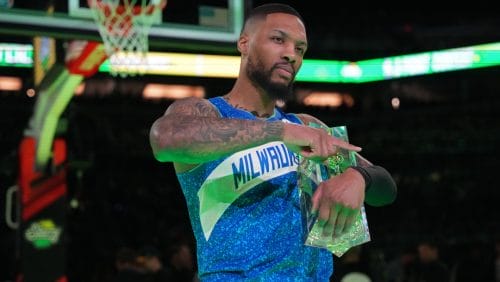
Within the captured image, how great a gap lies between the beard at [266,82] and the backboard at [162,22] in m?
5.47

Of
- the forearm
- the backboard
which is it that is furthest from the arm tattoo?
the backboard

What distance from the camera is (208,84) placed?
23984 mm

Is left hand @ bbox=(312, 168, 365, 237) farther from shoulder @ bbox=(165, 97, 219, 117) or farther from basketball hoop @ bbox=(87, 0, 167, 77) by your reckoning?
basketball hoop @ bbox=(87, 0, 167, 77)

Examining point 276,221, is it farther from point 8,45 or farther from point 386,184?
point 8,45

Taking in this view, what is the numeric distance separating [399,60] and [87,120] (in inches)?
302

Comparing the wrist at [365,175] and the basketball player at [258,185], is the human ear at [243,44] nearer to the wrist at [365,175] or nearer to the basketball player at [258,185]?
the basketball player at [258,185]

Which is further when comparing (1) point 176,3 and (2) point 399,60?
(2) point 399,60

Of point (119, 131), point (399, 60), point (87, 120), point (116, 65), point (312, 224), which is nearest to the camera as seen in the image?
point (312, 224)

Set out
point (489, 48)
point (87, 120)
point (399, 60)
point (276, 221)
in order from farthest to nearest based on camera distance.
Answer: point (87, 120)
point (399, 60)
point (489, 48)
point (276, 221)

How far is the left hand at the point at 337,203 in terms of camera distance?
8.44ft

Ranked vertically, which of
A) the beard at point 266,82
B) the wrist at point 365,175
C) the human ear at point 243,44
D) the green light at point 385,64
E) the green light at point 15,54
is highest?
the human ear at point 243,44

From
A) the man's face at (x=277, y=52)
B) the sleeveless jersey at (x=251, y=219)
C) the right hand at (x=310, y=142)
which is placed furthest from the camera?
the man's face at (x=277, y=52)

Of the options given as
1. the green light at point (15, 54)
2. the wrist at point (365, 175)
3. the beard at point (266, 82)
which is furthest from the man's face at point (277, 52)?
the green light at point (15, 54)

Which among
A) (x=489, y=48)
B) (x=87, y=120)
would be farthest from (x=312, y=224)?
(x=87, y=120)
